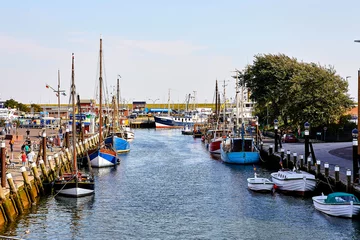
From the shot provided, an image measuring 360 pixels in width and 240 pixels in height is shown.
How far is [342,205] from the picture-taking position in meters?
36.7

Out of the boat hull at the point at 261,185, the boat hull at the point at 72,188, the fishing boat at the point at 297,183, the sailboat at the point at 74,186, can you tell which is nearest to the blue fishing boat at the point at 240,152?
the boat hull at the point at 261,185

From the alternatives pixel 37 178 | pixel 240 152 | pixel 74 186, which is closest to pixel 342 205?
pixel 74 186

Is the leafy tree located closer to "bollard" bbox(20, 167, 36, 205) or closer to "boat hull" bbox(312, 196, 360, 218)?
"boat hull" bbox(312, 196, 360, 218)

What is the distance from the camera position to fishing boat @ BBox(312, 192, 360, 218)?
1437 inches

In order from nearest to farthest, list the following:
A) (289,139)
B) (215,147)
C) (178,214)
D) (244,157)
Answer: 1. (178,214)
2. (244,157)
3. (215,147)
4. (289,139)

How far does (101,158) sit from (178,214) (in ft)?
89.5

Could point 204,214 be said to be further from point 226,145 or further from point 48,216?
point 226,145

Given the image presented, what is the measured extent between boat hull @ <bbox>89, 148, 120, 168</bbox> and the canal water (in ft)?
23.7

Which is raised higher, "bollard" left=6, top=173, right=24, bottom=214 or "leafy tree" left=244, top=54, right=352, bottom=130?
"leafy tree" left=244, top=54, right=352, bottom=130

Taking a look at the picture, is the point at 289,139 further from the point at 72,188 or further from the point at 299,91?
the point at 72,188

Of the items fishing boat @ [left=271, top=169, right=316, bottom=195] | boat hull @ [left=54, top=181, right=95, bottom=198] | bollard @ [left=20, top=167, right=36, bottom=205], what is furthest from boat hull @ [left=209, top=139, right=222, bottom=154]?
bollard @ [left=20, top=167, right=36, bottom=205]

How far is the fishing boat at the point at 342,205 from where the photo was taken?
3650 centimetres

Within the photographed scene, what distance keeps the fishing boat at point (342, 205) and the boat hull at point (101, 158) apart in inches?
1286

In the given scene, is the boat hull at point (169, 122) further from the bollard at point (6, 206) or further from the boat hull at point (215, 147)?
the bollard at point (6, 206)
